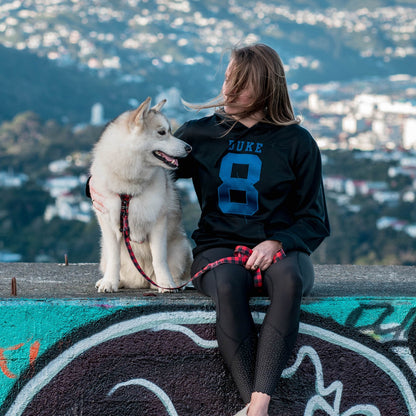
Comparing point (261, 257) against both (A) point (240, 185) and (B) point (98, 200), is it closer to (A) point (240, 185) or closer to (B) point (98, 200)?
(A) point (240, 185)

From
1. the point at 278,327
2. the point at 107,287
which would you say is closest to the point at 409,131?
the point at 107,287

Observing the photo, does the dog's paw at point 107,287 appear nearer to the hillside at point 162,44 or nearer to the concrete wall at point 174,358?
the concrete wall at point 174,358

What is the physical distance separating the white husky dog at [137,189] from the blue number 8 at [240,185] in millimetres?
296

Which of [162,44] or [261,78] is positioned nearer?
[261,78]

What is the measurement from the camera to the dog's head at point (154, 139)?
3801 mm

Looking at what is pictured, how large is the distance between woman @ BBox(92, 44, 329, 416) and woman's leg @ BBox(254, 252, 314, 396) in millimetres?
76

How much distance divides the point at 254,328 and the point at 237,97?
1238 mm

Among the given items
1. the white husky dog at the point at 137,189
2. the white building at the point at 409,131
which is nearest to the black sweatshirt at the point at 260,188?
the white husky dog at the point at 137,189

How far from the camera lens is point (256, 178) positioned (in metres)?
3.58

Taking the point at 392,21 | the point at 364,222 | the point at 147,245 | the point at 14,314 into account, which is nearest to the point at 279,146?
the point at 147,245

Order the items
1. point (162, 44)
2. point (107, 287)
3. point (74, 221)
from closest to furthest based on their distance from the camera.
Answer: point (107, 287), point (74, 221), point (162, 44)

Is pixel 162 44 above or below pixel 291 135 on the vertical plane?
above

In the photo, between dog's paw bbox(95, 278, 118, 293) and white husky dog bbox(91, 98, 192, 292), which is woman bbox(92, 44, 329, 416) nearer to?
white husky dog bbox(91, 98, 192, 292)

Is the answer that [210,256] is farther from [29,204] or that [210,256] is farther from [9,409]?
[29,204]
